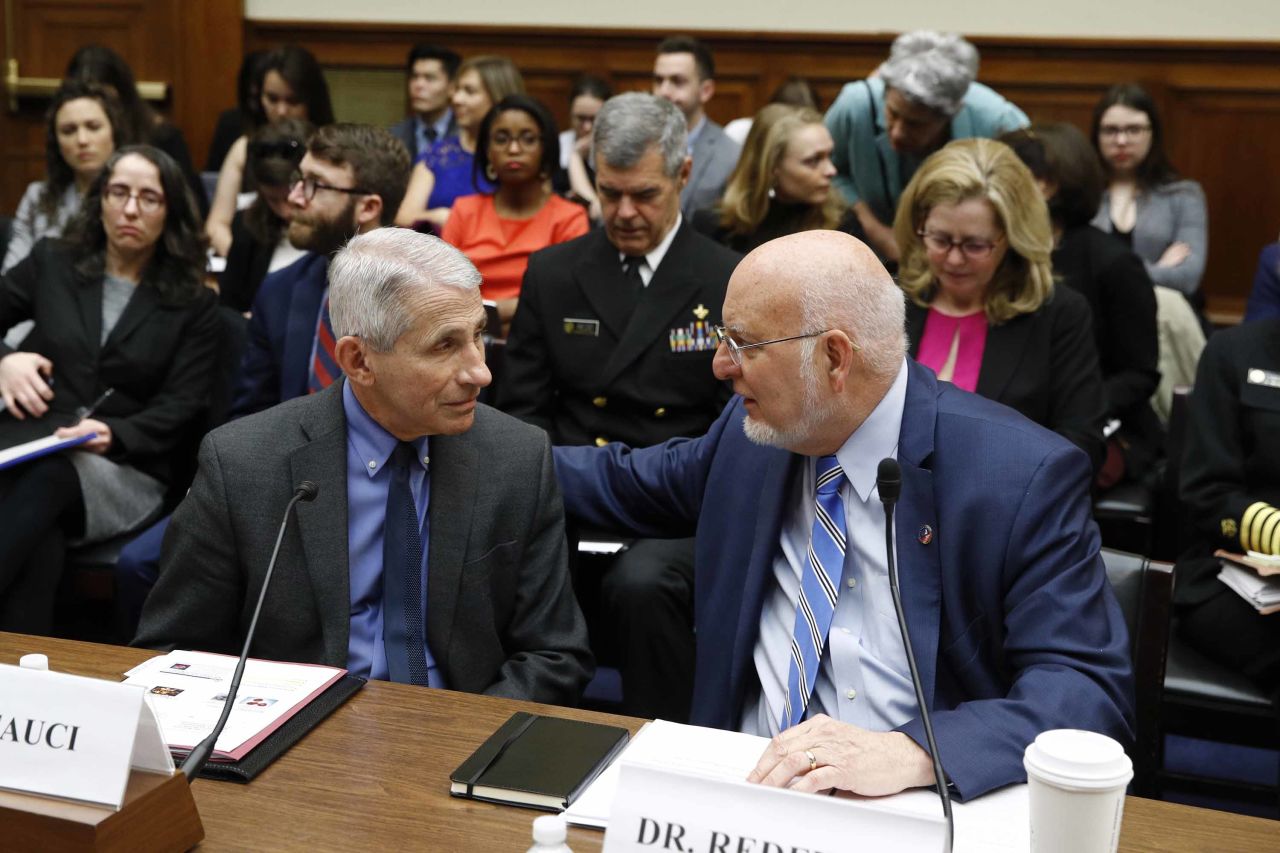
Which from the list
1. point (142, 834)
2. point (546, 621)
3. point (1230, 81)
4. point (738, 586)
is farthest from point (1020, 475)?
point (1230, 81)

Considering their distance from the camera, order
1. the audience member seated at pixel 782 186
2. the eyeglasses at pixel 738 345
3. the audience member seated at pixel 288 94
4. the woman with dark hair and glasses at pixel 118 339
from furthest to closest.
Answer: the audience member seated at pixel 288 94, the audience member seated at pixel 782 186, the woman with dark hair and glasses at pixel 118 339, the eyeglasses at pixel 738 345

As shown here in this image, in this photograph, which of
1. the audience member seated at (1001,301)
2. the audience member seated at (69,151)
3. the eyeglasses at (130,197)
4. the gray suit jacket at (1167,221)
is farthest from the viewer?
the gray suit jacket at (1167,221)

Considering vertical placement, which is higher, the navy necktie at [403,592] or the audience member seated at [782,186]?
the audience member seated at [782,186]

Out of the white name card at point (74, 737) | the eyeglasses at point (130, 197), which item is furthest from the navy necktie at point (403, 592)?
the eyeglasses at point (130, 197)

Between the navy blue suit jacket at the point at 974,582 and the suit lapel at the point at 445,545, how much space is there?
0.38 metres

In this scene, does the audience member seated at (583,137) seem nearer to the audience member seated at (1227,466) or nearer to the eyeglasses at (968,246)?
the eyeglasses at (968,246)

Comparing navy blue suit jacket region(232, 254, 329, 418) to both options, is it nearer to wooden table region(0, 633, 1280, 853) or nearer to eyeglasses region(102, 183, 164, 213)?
eyeglasses region(102, 183, 164, 213)

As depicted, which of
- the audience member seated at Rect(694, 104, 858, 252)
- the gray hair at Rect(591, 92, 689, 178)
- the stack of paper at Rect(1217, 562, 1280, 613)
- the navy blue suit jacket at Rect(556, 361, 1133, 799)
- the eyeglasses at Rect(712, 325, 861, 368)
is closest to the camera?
the navy blue suit jacket at Rect(556, 361, 1133, 799)

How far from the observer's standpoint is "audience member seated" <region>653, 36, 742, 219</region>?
200 inches

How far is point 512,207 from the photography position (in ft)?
14.4

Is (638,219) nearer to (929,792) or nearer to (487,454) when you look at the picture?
(487,454)

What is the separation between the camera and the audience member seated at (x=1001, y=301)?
3186 millimetres

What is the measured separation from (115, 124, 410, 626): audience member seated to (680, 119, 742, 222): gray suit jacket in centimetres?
161

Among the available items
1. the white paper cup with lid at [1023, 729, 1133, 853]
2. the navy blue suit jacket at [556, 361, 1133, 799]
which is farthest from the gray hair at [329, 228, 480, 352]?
the white paper cup with lid at [1023, 729, 1133, 853]
